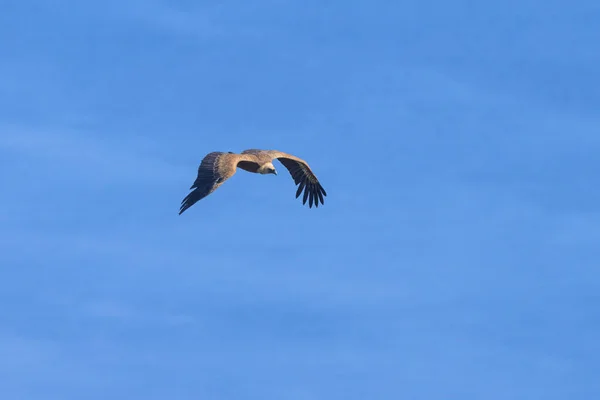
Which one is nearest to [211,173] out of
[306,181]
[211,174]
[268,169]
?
[211,174]

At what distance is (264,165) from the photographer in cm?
5266

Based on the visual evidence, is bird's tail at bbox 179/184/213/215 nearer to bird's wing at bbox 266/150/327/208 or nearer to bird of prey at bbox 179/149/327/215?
bird of prey at bbox 179/149/327/215

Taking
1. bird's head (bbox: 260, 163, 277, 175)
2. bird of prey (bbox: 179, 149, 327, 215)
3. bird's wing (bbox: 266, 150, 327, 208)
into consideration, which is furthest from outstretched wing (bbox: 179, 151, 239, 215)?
bird's wing (bbox: 266, 150, 327, 208)

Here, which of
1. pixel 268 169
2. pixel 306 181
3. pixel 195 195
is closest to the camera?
pixel 195 195

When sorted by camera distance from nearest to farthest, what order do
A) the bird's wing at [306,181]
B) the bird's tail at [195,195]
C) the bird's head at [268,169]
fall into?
1. the bird's tail at [195,195]
2. the bird's head at [268,169]
3. the bird's wing at [306,181]

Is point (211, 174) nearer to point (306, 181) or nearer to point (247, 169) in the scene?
point (247, 169)

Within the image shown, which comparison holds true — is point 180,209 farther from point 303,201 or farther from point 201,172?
point 303,201

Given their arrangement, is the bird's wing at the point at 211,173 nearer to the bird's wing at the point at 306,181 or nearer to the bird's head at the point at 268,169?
the bird's head at the point at 268,169

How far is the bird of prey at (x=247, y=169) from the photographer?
153 ft

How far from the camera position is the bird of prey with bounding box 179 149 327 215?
153ft

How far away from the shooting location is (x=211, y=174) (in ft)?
156

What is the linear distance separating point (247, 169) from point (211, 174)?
5905 mm

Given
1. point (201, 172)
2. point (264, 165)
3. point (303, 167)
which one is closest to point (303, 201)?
point (303, 167)

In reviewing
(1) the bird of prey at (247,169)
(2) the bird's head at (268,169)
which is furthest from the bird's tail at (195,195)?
(2) the bird's head at (268,169)
